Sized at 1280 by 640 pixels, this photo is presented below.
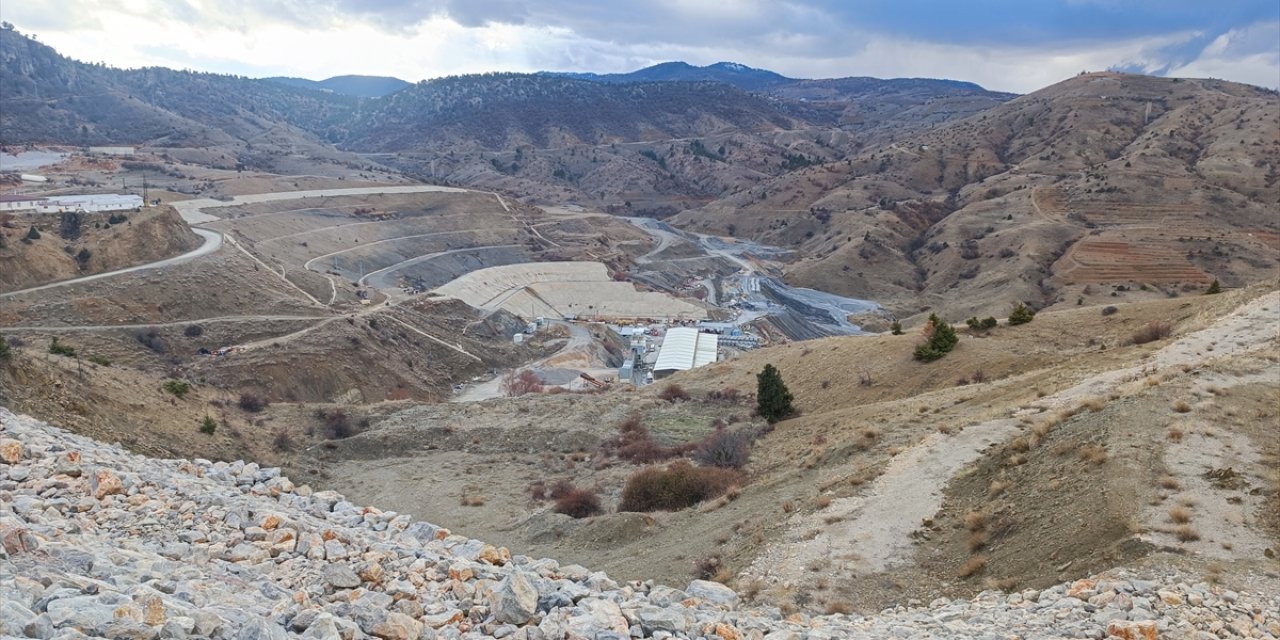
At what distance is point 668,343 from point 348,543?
56350 millimetres

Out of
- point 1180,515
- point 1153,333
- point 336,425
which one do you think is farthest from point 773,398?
point 336,425

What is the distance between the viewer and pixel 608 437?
104 ft

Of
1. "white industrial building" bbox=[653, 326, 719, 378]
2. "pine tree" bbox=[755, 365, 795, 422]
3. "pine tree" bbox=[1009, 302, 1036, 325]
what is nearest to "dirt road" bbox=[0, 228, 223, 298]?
"white industrial building" bbox=[653, 326, 719, 378]

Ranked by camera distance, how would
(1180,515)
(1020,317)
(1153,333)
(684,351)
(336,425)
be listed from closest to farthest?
(1180,515)
(1153,333)
(336,425)
(1020,317)
(684,351)

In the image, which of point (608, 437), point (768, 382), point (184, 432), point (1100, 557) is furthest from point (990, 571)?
point (184, 432)

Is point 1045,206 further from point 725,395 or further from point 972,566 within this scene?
point 972,566

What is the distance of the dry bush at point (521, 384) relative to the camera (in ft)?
178

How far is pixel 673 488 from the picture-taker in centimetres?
2158

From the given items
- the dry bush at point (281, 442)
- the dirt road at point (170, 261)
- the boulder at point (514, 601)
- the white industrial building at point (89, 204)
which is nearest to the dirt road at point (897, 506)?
the boulder at point (514, 601)

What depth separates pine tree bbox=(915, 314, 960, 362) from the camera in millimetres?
31859

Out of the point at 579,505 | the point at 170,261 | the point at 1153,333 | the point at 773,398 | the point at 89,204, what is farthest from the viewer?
the point at 89,204

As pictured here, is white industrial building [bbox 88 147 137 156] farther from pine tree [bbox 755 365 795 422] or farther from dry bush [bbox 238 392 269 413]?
pine tree [bbox 755 365 795 422]

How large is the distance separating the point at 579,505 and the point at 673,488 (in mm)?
2674

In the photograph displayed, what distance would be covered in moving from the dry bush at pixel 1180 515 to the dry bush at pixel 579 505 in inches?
526
